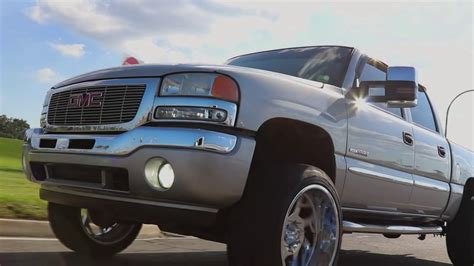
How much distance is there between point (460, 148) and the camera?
6.39 meters

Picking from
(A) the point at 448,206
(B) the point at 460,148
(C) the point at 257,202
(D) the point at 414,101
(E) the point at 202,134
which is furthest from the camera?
(B) the point at 460,148

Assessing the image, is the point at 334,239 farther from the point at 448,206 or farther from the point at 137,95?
the point at 448,206

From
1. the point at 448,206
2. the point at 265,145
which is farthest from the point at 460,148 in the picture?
the point at 265,145

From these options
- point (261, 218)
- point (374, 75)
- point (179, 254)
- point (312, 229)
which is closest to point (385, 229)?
point (312, 229)

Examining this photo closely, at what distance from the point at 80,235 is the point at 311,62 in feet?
8.40

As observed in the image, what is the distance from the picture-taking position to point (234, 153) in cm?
319

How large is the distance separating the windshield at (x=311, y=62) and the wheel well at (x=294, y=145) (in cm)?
68

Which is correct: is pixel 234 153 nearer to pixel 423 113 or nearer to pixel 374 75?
pixel 374 75

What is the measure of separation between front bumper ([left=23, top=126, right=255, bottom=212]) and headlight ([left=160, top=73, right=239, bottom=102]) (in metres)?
0.28

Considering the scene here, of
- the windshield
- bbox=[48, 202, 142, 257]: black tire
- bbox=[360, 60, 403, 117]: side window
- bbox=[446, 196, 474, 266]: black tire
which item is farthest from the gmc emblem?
bbox=[446, 196, 474, 266]: black tire

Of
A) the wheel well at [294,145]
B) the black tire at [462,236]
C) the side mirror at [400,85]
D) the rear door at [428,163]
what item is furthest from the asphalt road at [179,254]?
the side mirror at [400,85]

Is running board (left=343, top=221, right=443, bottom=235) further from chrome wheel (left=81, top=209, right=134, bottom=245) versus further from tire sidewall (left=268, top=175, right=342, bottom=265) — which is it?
chrome wheel (left=81, top=209, right=134, bottom=245)

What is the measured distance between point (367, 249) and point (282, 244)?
15.6 ft

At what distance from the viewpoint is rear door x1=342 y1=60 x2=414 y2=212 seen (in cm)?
429
